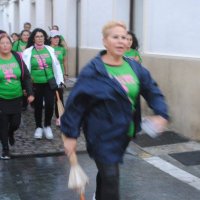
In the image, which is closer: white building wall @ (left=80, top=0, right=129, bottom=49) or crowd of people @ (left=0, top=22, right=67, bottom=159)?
crowd of people @ (left=0, top=22, right=67, bottom=159)

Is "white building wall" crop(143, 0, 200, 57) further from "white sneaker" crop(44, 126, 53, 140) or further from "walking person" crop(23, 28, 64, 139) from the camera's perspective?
"white sneaker" crop(44, 126, 53, 140)

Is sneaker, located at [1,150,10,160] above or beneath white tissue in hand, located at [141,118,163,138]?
beneath

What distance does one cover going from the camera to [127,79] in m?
3.62

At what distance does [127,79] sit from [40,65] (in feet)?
13.0

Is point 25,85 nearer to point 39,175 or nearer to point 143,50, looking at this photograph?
point 39,175

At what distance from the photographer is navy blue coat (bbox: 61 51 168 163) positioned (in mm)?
3521

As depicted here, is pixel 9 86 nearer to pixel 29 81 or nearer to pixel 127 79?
pixel 29 81

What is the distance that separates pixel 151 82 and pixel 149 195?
5.38 feet

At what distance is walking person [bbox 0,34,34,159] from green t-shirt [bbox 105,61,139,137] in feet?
9.38

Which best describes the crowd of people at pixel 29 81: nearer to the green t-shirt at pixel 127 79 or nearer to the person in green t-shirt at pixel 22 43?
the person in green t-shirt at pixel 22 43

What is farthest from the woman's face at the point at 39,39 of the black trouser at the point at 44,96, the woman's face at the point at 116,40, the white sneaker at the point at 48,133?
the woman's face at the point at 116,40

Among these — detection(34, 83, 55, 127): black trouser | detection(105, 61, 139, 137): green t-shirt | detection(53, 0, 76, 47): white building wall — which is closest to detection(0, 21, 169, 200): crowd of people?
detection(105, 61, 139, 137): green t-shirt

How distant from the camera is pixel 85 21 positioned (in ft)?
46.7

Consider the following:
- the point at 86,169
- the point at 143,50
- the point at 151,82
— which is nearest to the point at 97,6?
the point at 143,50
